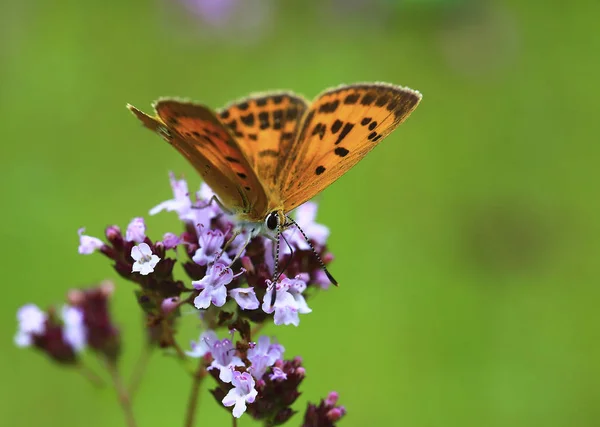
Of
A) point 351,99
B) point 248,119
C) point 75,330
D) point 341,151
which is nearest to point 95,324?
point 75,330

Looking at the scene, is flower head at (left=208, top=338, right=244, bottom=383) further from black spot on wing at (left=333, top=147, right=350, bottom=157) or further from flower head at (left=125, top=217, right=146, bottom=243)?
black spot on wing at (left=333, top=147, right=350, bottom=157)

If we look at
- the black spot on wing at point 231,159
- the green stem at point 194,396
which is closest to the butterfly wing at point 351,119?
the black spot on wing at point 231,159

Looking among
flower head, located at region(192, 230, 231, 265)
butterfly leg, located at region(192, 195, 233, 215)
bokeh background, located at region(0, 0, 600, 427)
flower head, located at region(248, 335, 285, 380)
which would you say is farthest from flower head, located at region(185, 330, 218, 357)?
bokeh background, located at region(0, 0, 600, 427)

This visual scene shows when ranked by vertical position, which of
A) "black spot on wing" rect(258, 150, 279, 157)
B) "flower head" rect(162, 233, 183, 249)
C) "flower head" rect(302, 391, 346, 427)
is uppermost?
"black spot on wing" rect(258, 150, 279, 157)

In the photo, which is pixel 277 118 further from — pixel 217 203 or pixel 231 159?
pixel 217 203

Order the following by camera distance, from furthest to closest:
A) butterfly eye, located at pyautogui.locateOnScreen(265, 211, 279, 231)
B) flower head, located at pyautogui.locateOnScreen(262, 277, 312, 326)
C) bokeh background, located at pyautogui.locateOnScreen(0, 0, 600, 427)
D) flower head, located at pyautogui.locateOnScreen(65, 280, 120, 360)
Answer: bokeh background, located at pyautogui.locateOnScreen(0, 0, 600, 427), flower head, located at pyautogui.locateOnScreen(65, 280, 120, 360), butterfly eye, located at pyautogui.locateOnScreen(265, 211, 279, 231), flower head, located at pyautogui.locateOnScreen(262, 277, 312, 326)

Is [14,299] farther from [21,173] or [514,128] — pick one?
[514,128]
